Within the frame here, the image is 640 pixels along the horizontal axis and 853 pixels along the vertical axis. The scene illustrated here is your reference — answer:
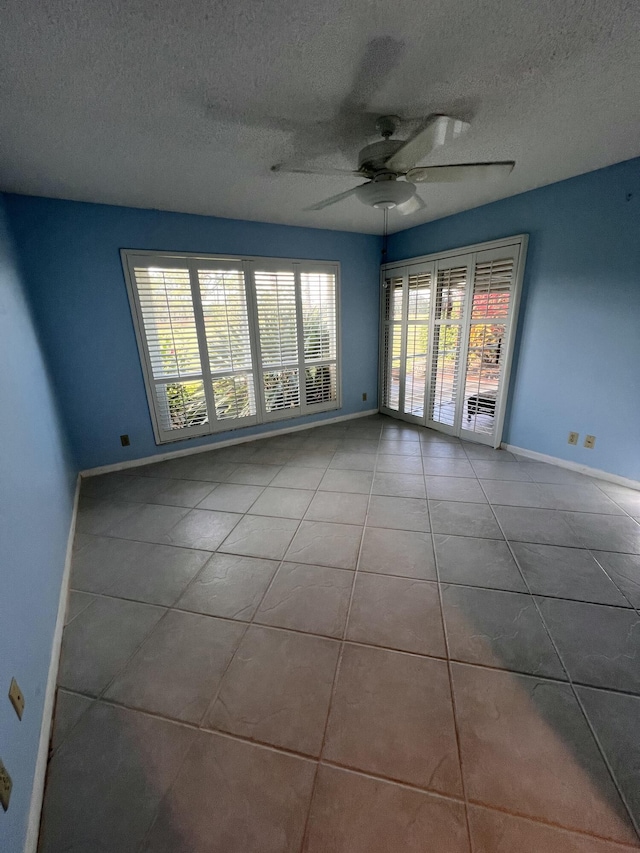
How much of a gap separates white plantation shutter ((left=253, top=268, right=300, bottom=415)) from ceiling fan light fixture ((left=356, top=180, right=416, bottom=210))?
188cm

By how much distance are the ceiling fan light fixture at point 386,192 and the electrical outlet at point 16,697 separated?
260 centimetres

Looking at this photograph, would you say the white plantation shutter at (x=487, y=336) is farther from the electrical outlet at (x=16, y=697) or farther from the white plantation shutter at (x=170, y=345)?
the electrical outlet at (x=16, y=697)

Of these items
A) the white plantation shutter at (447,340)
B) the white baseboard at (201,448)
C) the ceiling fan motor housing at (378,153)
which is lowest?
the white baseboard at (201,448)

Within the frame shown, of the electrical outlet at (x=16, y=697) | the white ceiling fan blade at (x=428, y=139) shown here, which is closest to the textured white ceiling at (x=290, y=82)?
the white ceiling fan blade at (x=428, y=139)

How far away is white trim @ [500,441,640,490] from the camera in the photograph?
2.58 metres

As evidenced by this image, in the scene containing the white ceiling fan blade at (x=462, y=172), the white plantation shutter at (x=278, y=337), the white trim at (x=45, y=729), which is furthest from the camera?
the white plantation shutter at (x=278, y=337)

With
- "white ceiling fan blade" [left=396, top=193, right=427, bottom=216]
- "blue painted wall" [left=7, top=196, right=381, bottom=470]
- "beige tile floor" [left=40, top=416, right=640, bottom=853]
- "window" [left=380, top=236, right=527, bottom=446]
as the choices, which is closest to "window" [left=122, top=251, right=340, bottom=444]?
"blue painted wall" [left=7, top=196, right=381, bottom=470]

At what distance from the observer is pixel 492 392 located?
3.34m

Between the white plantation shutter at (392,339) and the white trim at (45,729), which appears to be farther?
the white plantation shutter at (392,339)

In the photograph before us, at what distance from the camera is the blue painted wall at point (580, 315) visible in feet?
7.81

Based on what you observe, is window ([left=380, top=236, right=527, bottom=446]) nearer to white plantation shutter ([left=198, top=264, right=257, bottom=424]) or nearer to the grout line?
white plantation shutter ([left=198, top=264, right=257, bottom=424])

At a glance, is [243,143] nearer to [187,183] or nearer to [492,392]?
[187,183]

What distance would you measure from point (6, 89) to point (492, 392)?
3817mm

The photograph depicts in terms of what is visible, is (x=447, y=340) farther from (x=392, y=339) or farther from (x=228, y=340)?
(x=228, y=340)
